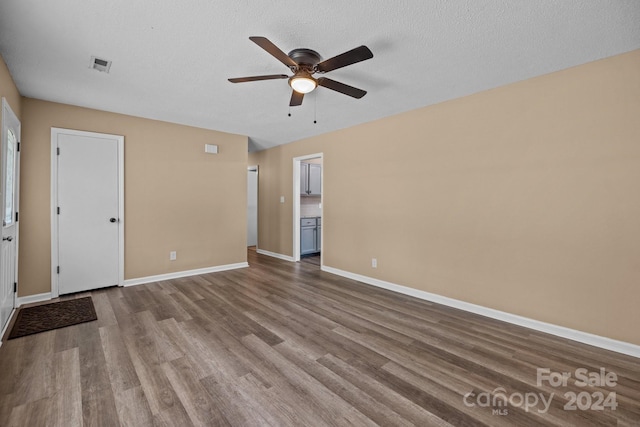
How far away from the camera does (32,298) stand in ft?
11.3

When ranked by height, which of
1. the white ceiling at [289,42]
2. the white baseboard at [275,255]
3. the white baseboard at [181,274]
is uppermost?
the white ceiling at [289,42]

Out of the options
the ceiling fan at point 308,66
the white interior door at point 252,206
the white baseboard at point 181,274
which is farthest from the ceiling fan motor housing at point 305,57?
the white interior door at point 252,206

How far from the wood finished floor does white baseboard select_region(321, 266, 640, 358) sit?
96mm

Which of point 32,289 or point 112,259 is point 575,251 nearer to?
point 112,259

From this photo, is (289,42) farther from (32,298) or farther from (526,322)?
(32,298)

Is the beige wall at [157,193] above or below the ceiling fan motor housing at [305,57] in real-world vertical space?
below

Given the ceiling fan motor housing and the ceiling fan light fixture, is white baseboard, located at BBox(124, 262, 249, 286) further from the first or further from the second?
the ceiling fan motor housing

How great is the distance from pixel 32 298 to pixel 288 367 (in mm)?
3544

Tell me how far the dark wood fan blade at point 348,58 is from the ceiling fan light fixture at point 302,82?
0.42 ft

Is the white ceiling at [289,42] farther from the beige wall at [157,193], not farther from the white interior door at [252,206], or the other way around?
the white interior door at [252,206]

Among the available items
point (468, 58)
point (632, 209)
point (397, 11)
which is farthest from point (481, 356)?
point (397, 11)

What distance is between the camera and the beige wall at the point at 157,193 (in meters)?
3.43

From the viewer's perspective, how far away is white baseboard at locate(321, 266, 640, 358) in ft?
7.70

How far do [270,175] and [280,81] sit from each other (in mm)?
3533
